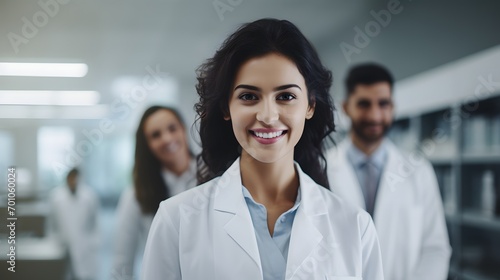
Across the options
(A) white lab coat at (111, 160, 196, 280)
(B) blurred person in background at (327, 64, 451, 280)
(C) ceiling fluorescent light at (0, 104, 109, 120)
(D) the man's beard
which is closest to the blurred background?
(C) ceiling fluorescent light at (0, 104, 109, 120)

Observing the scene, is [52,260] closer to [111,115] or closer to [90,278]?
[90,278]

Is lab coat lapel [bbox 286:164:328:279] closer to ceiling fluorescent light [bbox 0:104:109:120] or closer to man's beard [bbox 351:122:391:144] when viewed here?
man's beard [bbox 351:122:391:144]

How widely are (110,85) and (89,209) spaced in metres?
0.63

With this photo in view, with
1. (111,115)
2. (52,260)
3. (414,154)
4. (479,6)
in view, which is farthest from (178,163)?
(479,6)

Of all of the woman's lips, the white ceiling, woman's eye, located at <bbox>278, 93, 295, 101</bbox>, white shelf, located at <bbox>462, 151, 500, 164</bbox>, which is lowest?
white shelf, located at <bbox>462, 151, 500, 164</bbox>

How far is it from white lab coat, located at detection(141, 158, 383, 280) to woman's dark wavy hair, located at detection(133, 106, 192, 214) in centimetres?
105

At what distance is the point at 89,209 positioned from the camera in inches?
101

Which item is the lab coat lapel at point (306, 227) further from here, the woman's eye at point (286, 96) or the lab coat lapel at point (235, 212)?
the woman's eye at point (286, 96)

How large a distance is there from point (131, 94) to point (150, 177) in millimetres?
465

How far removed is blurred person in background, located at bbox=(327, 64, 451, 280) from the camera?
7.22 ft

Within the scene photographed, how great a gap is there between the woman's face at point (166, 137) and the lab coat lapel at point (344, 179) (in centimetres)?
66

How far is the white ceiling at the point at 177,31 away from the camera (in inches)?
97.0

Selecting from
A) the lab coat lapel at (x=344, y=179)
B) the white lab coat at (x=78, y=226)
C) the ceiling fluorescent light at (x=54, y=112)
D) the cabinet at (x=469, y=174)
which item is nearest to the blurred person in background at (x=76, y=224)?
the white lab coat at (x=78, y=226)

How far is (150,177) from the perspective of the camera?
236cm
